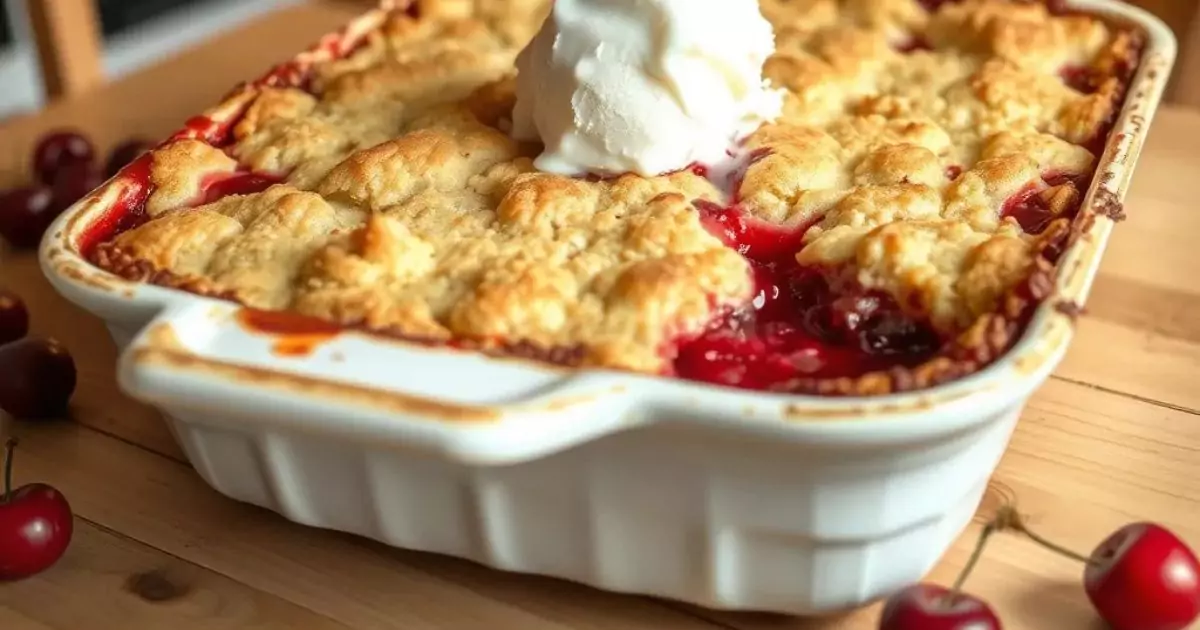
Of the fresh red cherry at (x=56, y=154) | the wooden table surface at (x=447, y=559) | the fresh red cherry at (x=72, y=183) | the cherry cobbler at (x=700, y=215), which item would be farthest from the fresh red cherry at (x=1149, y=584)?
the fresh red cherry at (x=56, y=154)

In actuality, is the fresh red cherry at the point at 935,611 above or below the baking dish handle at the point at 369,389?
below

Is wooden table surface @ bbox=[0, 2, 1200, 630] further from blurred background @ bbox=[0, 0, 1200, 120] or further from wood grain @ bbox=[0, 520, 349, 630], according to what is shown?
blurred background @ bbox=[0, 0, 1200, 120]

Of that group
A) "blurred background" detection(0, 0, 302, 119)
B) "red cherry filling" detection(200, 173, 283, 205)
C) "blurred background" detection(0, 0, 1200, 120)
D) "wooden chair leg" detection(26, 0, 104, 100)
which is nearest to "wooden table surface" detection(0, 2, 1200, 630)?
"red cherry filling" detection(200, 173, 283, 205)

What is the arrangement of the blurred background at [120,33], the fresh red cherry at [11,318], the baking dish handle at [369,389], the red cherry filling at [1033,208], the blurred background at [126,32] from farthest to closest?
the blurred background at [126,32], the blurred background at [120,33], the fresh red cherry at [11,318], the red cherry filling at [1033,208], the baking dish handle at [369,389]

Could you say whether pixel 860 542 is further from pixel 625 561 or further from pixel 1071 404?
pixel 1071 404

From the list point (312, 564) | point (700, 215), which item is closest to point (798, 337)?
point (700, 215)

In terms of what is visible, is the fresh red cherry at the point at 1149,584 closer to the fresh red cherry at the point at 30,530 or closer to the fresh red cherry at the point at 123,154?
the fresh red cherry at the point at 30,530

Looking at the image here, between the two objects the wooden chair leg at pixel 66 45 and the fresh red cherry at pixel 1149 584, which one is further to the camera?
the wooden chair leg at pixel 66 45

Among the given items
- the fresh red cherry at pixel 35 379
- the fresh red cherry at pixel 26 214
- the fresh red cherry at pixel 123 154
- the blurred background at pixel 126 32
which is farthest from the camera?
the blurred background at pixel 126 32

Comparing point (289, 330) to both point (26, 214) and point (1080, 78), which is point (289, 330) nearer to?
point (26, 214)
